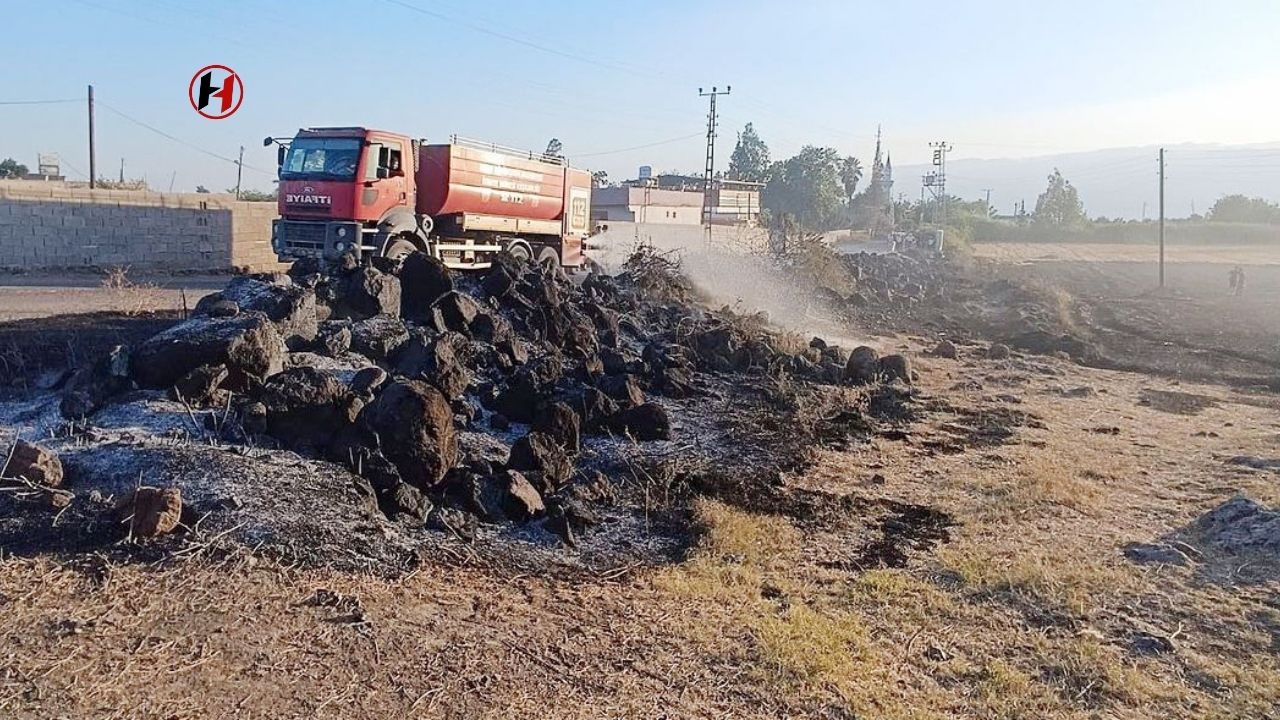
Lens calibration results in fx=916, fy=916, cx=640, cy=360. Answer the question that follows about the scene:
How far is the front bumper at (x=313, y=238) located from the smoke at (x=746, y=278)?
26.0 ft

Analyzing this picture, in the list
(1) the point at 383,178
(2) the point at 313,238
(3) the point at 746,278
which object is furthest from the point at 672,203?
(2) the point at 313,238

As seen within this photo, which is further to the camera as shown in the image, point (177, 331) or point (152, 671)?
point (177, 331)

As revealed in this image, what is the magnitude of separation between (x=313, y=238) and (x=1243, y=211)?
354 ft

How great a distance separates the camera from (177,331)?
7840 millimetres

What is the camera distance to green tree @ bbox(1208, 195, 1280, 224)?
9506 cm

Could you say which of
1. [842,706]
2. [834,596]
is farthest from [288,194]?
[842,706]

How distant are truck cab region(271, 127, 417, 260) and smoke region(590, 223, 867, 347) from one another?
7.26 meters

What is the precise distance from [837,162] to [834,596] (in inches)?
3851

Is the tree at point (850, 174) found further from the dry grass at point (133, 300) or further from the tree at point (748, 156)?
the dry grass at point (133, 300)

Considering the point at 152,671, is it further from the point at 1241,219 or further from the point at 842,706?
the point at 1241,219

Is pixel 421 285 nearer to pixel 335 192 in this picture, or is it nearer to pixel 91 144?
pixel 335 192

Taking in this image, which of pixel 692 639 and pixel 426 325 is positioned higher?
pixel 426 325

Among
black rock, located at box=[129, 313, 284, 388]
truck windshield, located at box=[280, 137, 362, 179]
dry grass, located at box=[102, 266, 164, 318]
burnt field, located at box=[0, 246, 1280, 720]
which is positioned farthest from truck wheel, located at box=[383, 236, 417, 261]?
black rock, located at box=[129, 313, 284, 388]

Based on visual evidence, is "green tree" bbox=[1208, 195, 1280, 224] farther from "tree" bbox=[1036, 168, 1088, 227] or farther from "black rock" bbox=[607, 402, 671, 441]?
"black rock" bbox=[607, 402, 671, 441]
